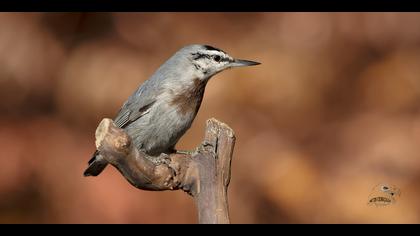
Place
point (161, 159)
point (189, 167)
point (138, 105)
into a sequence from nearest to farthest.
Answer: point (189, 167) → point (161, 159) → point (138, 105)

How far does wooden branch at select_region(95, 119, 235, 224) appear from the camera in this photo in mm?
3223

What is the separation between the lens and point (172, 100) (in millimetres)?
4352

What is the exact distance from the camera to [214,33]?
6598mm

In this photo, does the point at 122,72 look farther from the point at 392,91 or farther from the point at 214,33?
the point at 392,91

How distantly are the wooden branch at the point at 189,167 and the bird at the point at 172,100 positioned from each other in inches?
16.5

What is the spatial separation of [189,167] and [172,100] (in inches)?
30.6

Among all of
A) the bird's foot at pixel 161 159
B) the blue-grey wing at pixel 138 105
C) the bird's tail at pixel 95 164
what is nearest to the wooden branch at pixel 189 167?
the bird's foot at pixel 161 159

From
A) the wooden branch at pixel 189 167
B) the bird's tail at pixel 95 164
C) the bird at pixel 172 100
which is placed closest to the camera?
the wooden branch at pixel 189 167

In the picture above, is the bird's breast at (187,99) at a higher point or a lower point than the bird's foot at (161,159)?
higher

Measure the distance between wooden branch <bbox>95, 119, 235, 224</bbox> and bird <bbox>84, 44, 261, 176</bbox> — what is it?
419 mm

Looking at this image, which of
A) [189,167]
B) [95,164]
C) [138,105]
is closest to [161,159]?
[189,167]

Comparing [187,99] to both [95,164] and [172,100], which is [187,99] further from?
[95,164]

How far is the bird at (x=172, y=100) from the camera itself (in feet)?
14.2

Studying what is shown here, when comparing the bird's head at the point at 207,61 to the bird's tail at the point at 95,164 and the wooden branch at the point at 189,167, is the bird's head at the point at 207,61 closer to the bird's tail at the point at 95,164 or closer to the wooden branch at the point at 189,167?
the wooden branch at the point at 189,167
